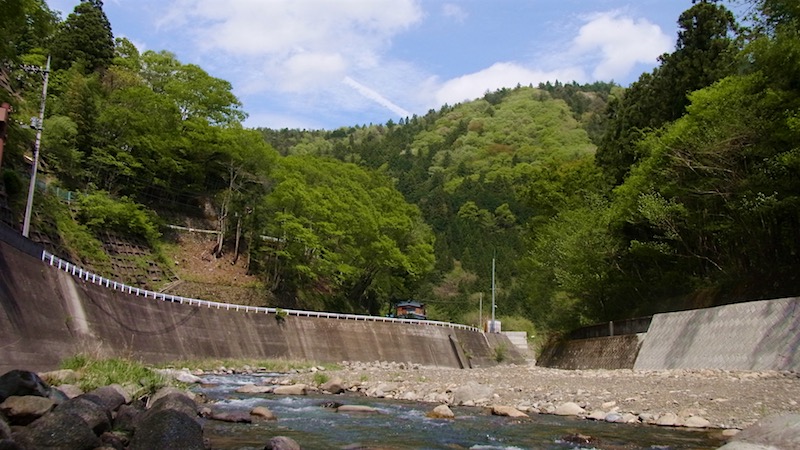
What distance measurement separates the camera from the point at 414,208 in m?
58.4

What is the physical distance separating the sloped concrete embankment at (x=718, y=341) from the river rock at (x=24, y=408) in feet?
54.1

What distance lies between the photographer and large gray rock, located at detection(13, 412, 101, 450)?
6.94 metres

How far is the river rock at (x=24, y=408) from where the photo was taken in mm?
8273

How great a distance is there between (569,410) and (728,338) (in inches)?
344

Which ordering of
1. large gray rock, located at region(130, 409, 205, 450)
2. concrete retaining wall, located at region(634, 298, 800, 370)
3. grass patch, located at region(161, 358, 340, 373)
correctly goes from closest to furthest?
1. large gray rock, located at region(130, 409, 205, 450)
2. concrete retaining wall, located at region(634, 298, 800, 370)
3. grass patch, located at region(161, 358, 340, 373)

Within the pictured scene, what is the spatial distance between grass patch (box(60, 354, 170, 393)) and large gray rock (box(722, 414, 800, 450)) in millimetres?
10085

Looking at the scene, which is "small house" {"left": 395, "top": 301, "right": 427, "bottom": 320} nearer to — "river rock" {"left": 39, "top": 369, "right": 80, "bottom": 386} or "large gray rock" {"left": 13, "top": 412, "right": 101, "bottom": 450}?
"river rock" {"left": 39, "top": 369, "right": 80, "bottom": 386}

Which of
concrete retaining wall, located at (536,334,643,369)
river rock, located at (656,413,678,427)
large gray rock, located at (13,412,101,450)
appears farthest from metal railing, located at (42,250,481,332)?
river rock, located at (656,413,678,427)

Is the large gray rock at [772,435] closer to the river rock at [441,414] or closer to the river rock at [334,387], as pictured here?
the river rock at [441,414]

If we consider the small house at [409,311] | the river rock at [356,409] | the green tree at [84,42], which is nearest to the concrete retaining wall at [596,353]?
the river rock at [356,409]

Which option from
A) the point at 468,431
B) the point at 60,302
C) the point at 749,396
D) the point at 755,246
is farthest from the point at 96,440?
the point at 755,246

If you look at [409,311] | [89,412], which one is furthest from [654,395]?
[409,311]

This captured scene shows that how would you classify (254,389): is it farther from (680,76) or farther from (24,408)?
(680,76)

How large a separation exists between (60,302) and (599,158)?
34981mm
